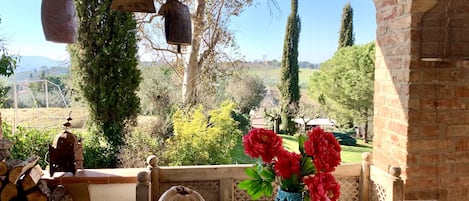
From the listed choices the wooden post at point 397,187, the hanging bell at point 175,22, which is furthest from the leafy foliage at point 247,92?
the hanging bell at point 175,22

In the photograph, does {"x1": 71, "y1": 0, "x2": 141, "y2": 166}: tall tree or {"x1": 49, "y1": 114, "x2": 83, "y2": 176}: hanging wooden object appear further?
{"x1": 71, "y1": 0, "x2": 141, "y2": 166}: tall tree

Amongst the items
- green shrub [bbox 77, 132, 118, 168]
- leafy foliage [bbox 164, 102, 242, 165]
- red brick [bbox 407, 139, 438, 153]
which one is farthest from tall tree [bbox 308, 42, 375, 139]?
red brick [bbox 407, 139, 438, 153]

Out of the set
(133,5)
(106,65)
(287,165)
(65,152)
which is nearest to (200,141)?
(106,65)

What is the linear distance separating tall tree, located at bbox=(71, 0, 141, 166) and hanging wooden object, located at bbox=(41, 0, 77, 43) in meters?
2.91

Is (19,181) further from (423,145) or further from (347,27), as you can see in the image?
(347,27)

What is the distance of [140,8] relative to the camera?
1220 mm

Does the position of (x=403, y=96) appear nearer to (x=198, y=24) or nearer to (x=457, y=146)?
(x=457, y=146)

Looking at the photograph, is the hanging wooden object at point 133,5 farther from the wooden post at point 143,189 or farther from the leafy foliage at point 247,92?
the leafy foliage at point 247,92

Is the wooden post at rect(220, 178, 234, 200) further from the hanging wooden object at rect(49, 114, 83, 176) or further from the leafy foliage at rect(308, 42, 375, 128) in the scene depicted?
the leafy foliage at rect(308, 42, 375, 128)

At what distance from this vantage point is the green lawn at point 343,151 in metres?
4.71

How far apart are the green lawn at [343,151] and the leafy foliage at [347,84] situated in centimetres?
49

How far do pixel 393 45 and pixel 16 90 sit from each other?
12.9ft

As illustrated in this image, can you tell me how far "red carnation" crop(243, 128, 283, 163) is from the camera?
107 centimetres

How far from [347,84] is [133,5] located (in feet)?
16.1
